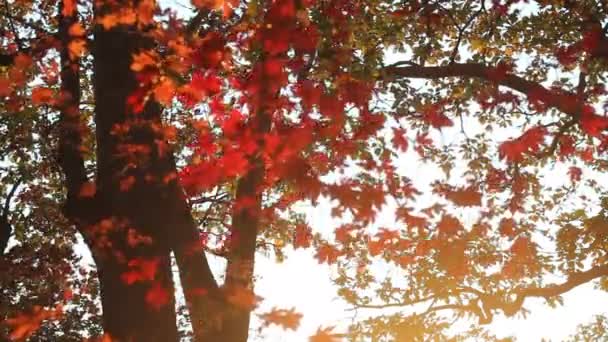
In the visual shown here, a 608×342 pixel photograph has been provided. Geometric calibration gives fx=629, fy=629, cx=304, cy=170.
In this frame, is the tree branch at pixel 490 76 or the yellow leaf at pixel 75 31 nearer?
the yellow leaf at pixel 75 31

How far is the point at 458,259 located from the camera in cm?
1248

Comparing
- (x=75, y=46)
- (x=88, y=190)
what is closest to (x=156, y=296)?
(x=88, y=190)

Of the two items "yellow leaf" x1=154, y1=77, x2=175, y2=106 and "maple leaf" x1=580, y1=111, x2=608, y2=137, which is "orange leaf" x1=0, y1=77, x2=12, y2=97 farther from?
"maple leaf" x1=580, y1=111, x2=608, y2=137

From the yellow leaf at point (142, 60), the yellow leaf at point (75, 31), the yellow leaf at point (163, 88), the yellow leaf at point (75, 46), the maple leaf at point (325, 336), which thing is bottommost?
the maple leaf at point (325, 336)

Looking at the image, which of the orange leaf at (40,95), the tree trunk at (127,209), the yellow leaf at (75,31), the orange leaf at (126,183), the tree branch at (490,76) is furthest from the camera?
the orange leaf at (40,95)

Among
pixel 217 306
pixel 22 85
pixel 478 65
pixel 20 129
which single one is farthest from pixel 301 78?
pixel 20 129

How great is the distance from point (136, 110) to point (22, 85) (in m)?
5.22

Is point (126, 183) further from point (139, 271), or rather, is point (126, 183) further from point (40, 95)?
point (40, 95)

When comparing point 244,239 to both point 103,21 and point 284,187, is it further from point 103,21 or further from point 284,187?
point 284,187

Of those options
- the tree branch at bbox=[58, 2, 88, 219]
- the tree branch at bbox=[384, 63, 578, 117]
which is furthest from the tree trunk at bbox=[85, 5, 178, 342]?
the tree branch at bbox=[384, 63, 578, 117]

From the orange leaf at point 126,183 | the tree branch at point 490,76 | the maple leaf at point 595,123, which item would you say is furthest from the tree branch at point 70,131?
the maple leaf at point 595,123

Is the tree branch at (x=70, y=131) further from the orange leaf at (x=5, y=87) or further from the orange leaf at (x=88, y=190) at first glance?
the orange leaf at (x=5, y=87)

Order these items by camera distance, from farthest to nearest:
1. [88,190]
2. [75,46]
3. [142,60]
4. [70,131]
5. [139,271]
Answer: [75,46] < [70,131] < [142,60] < [88,190] < [139,271]

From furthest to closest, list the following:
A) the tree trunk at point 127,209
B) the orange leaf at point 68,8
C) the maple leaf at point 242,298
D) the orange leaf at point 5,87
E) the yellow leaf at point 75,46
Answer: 1. the orange leaf at point 5,87
2. the orange leaf at point 68,8
3. the yellow leaf at point 75,46
4. the maple leaf at point 242,298
5. the tree trunk at point 127,209
